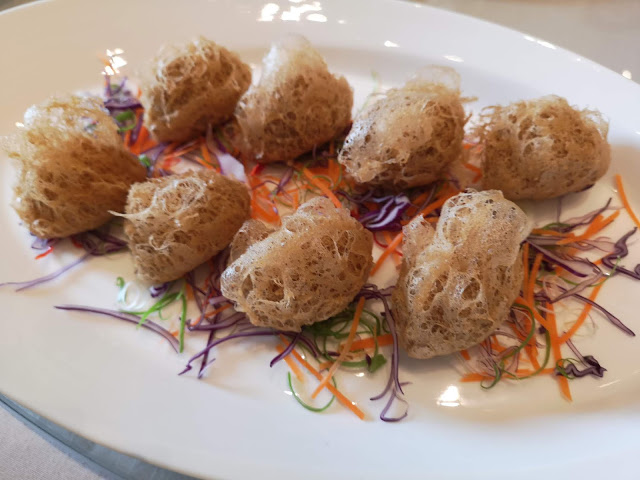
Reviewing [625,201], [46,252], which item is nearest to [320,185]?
[46,252]

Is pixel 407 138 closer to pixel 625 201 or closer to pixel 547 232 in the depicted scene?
pixel 547 232

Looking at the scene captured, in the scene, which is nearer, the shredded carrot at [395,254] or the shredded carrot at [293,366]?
the shredded carrot at [293,366]

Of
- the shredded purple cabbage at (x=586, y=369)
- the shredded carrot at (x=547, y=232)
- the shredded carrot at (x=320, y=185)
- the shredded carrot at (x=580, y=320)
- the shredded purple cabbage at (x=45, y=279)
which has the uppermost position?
the shredded carrot at (x=547, y=232)

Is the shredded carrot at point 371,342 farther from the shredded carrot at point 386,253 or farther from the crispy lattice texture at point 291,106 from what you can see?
the crispy lattice texture at point 291,106

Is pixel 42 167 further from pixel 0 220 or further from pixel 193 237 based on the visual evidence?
pixel 193 237

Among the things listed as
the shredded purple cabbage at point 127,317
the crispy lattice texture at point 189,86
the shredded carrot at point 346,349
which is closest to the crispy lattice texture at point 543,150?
the shredded carrot at point 346,349
